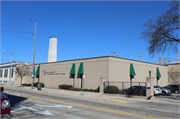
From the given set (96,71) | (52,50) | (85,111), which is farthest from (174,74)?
(52,50)

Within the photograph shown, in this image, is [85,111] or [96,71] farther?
[96,71]

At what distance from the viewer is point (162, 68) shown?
4184cm

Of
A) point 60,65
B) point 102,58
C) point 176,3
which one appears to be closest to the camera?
Answer: point 176,3

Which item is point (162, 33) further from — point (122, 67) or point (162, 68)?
point (162, 68)

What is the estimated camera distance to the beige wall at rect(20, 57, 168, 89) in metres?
28.6

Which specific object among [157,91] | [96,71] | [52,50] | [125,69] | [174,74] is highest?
[52,50]

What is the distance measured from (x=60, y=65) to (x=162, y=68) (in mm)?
25494

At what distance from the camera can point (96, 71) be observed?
29484 millimetres

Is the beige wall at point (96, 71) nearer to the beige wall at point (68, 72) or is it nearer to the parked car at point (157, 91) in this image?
the beige wall at point (68, 72)

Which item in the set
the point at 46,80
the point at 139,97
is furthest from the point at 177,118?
the point at 46,80

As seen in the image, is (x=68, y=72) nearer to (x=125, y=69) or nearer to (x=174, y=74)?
(x=125, y=69)

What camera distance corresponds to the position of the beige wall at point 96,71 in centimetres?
2862

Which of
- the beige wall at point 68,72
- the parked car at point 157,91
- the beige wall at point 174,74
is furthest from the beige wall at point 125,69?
the beige wall at point 174,74

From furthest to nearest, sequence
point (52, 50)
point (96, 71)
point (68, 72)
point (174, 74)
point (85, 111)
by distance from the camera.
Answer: point (52, 50) → point (174, 74) → point (68, 72) → point (96, 71) → point (85, 111)
